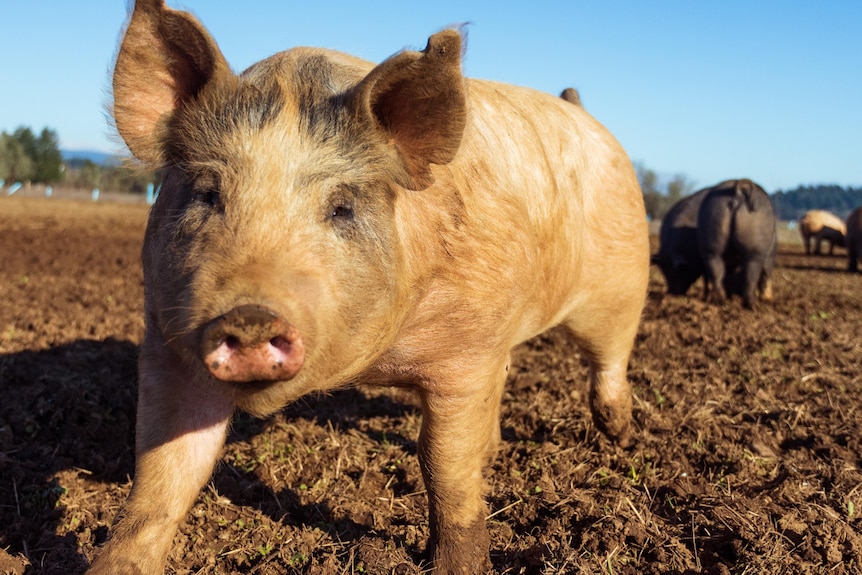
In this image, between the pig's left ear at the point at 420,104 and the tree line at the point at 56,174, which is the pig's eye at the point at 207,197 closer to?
the pig's left ear at the point at 420,104

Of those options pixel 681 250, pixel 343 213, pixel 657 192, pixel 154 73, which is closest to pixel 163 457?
A: pixel 343 213

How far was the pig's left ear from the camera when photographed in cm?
261

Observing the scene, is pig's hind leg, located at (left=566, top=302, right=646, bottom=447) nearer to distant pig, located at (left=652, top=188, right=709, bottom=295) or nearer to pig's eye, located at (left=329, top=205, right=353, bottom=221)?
pig's eye, located at (left=329, top=205, right=353, bottom=221)

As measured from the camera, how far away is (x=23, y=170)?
7450 cm

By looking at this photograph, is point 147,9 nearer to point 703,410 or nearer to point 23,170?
point 703,410

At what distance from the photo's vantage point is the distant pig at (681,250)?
573 inches

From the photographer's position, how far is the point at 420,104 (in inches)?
110

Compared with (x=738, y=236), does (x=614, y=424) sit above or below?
below

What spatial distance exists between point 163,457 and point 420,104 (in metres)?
1.66

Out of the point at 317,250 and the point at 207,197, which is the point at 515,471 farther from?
the point at 207,197

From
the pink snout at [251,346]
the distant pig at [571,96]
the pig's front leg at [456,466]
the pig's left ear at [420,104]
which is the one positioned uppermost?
the distant pig at [571,96]

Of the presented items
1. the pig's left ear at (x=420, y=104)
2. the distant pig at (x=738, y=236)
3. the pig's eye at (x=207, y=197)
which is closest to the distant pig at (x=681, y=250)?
the distant pig at (x=738, y=236)

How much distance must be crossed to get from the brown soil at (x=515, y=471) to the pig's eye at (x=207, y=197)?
1.57 meters

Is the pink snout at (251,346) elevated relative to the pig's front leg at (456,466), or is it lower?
elevated
